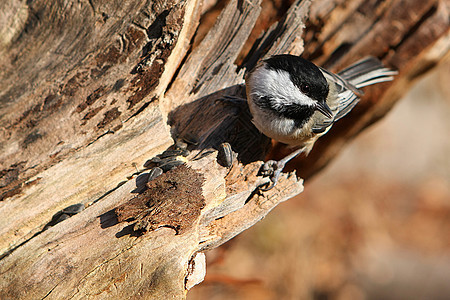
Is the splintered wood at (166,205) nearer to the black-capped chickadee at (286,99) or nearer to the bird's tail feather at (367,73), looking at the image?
the black-capped chickadee at (286,99)

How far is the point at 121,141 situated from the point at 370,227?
4430mm

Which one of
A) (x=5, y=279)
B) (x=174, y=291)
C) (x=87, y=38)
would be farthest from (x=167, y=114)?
(x=5, y=279)

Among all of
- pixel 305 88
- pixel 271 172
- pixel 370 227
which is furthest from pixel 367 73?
pixel 370 227

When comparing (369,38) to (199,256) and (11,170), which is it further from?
(11,170)

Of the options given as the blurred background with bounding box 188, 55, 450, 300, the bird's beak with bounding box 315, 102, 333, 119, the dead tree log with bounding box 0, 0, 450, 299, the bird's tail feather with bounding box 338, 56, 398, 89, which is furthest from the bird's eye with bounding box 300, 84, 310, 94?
the blurred background with bounding box 188, 55, 450, 300

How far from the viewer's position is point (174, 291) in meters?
2.03

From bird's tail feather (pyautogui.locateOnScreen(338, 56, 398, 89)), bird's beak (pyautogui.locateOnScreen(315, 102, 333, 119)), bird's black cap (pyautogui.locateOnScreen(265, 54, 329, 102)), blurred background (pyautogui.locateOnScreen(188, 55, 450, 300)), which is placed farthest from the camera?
blurred background (pyautogui.locateOnScreen(188, 55, 450, 300))

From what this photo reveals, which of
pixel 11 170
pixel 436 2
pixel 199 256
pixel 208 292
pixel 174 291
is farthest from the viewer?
pixel 208 292

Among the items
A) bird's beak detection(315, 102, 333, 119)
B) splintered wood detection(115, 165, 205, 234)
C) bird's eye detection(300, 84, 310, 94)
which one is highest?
bird's eye detection(300, 84, 310, 94)

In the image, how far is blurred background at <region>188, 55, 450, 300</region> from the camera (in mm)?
4688

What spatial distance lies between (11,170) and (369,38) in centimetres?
286

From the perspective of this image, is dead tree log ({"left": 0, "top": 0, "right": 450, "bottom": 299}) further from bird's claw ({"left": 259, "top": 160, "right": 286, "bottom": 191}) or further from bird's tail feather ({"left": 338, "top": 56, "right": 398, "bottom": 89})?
bird's tail feather ({"left": 338, "top": 56, "right": 398, "bottom": 89})

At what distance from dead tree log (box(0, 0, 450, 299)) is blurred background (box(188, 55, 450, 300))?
49.9 inches

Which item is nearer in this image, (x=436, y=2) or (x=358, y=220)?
(x=436, y=2)
